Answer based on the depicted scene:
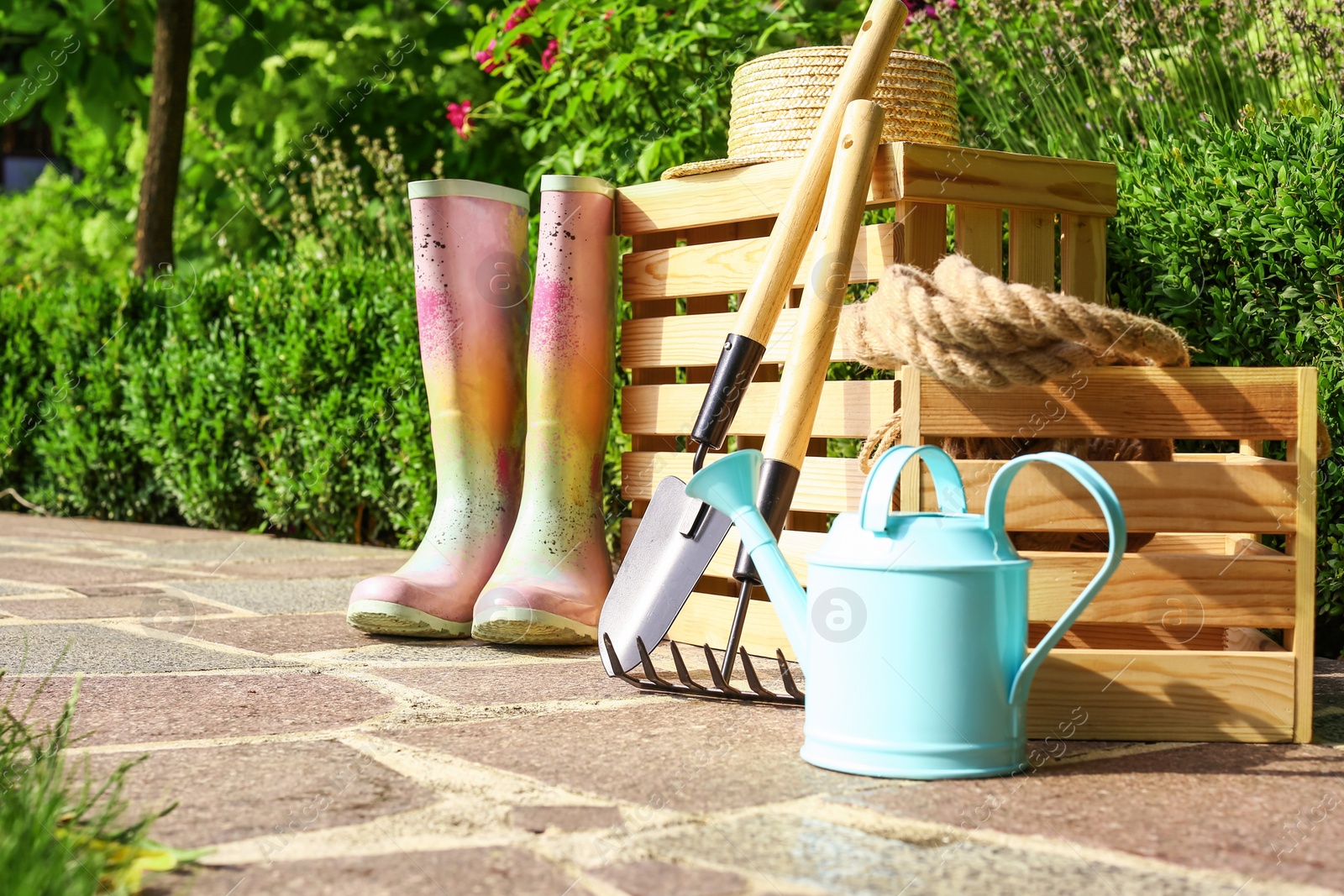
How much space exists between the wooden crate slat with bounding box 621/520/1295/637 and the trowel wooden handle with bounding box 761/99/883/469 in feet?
1.30

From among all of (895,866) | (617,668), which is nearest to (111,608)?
(617,668)

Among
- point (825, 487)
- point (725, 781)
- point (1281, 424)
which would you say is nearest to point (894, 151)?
point (825, 487)

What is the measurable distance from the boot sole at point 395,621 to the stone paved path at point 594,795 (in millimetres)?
125

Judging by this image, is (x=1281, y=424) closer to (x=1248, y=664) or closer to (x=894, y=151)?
(x=1248, y=664)

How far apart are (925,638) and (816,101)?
1223mm

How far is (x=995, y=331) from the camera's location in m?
1.51

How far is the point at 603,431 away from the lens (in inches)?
97.0

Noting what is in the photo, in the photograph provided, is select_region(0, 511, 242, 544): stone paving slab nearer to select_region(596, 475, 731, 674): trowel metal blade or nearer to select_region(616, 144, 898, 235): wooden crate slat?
select_region(616, 144, 898, 235): wooden crate slat

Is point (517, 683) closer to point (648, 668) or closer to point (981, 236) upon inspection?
point (648, 668)

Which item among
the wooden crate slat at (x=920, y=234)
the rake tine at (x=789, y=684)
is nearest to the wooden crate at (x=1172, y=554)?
the rake tine at (x=789, y=684)

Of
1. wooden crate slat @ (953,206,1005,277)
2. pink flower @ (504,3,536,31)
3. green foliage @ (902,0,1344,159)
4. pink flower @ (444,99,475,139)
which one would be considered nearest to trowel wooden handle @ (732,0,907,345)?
wooden crate slat @ (953,206,1005,277)

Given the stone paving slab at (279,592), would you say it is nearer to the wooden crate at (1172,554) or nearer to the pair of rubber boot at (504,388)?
the pair of rubber boot at (504,388)

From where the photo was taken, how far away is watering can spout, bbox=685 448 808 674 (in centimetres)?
157

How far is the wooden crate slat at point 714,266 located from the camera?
80.7 inches
